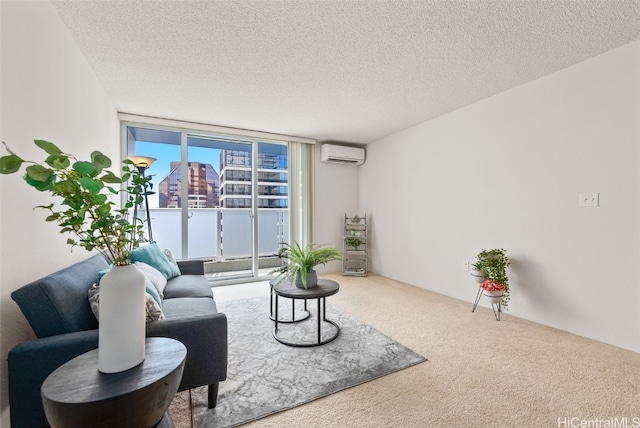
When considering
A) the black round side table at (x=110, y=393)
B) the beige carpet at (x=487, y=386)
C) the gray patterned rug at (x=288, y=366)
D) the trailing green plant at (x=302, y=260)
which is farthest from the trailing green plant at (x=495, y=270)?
the black round side table at (x=110, y=393)

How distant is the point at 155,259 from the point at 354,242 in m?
3.14

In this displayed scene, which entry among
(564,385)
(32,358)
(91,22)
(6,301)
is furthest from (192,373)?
(91,22)

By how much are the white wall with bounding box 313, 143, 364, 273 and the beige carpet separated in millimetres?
2357

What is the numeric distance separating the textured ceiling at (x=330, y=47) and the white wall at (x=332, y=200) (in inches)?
67.9

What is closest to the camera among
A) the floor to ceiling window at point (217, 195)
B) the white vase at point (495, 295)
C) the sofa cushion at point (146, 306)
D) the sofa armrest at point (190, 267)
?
the sofa cushion at point (146, 306)

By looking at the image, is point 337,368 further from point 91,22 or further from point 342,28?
point 91,22

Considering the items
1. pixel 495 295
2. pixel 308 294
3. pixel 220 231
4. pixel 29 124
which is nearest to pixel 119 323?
pixel 29 124

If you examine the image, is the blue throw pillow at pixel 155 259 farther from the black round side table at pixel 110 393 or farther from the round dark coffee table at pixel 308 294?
the black round side table at pixel 110 393

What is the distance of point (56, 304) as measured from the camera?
1.21 metres

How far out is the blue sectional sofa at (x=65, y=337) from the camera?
3.65 ft

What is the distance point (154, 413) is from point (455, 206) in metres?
3.53

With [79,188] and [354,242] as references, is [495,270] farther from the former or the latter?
[79,188]

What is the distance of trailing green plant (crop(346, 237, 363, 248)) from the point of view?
484cm

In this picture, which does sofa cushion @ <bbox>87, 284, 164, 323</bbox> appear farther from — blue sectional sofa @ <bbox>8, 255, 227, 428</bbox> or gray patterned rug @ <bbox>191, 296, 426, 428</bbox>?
gray patterned rug @ <bbox>191, 296, 426, 428</bbox>
